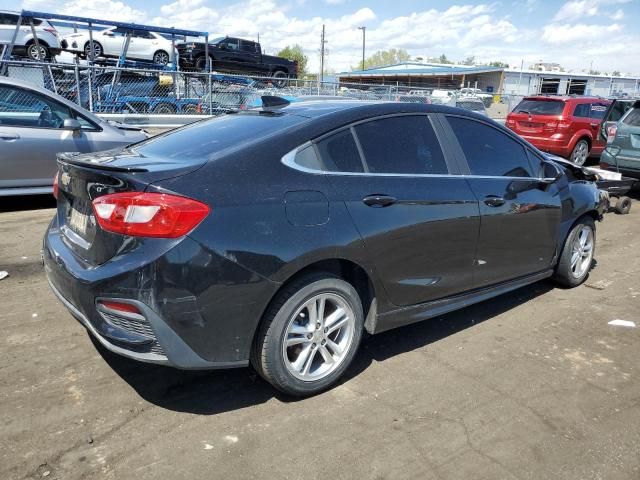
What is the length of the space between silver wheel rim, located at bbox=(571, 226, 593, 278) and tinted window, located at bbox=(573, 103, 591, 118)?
914cm

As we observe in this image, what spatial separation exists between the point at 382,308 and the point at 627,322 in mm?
2333

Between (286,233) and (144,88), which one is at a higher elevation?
(144,88)

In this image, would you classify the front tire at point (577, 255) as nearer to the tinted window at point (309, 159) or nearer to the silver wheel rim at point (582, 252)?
the silver wheel rim at point (582, 252)

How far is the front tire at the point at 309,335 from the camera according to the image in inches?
117

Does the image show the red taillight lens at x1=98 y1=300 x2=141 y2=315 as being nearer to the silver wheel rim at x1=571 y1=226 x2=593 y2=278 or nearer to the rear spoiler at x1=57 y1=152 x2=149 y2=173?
the rear spoiler at x1=57 y1=152 x2=149 y2=173

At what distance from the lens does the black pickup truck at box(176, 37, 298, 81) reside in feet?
79.9

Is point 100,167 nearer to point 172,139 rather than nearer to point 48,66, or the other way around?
point 172,139

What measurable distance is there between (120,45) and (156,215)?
21.6m

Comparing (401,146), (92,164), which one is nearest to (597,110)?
(401,146)

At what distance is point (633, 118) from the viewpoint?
31.6 feet

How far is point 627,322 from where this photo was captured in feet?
14.7

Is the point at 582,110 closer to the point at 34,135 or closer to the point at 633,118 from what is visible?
the point at 633,118

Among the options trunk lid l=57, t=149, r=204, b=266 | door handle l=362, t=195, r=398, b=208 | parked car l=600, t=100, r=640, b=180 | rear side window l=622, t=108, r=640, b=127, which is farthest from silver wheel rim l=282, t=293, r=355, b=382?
rear side window l=622, t=108, r=640, b=127

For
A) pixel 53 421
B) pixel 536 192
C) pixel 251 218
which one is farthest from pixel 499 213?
pixel 53 421
